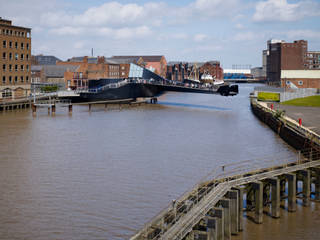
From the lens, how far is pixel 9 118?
209 ft

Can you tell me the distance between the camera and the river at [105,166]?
72.1ft

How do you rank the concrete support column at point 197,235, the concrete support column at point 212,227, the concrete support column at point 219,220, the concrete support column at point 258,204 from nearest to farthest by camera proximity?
the concrete support column at point 197,235, the concrete support column at point 212,227, the concrete support column at point 219,220, the concrete support column at point 258,204

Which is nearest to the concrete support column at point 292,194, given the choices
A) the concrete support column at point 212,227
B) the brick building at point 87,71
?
the concrete support column at point 212,227

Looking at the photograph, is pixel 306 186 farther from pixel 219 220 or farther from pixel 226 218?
pixel 219 220

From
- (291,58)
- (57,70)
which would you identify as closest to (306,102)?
(57,70)

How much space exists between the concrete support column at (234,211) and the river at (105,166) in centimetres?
63

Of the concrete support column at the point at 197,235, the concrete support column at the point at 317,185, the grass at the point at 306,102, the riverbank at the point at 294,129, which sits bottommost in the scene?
the concrete support column at the point at 197,235

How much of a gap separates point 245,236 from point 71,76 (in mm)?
105524

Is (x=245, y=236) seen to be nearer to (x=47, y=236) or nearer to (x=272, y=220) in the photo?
(x=272, y=220)

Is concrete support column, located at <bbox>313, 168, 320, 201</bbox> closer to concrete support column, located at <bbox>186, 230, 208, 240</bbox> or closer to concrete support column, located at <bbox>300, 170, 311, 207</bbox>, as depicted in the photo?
concrete support column, located at <bbox>300, 170, 311, 207</bbox>

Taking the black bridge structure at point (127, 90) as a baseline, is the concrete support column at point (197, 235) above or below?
below

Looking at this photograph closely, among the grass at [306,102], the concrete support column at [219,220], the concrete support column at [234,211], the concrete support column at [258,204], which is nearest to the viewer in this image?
the concrete support column at [219,220]

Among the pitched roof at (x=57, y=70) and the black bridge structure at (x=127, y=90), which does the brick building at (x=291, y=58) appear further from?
the black bridge structure at (x=127, y=90)

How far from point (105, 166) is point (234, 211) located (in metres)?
14.8
